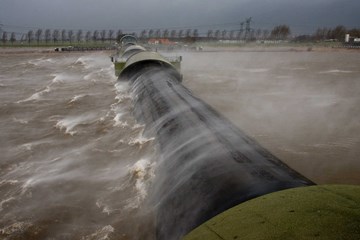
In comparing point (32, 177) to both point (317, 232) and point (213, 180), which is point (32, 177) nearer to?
point (213, 180)

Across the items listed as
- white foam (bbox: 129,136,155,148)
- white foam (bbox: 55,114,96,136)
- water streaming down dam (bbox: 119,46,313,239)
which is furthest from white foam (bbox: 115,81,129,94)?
water streaming down dam (bbox: 119,46,313,239)

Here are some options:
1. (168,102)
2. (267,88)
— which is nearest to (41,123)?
(168,102)

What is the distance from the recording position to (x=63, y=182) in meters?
8.80

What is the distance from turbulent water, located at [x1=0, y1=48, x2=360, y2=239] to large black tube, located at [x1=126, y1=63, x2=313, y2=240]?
0.73 m

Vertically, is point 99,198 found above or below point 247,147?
below

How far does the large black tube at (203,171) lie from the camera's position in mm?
5070

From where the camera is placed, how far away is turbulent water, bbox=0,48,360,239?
7188mm

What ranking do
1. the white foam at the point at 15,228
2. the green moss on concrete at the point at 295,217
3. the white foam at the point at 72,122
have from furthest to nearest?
the white foam at the point at 72,122
the white foam at the point at 15,228
the green moss on concrete at the point at 295,217

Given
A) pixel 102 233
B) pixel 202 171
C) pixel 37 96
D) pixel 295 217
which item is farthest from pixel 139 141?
pixel 37 96

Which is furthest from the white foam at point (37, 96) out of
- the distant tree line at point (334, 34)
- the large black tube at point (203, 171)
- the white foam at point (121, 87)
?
the distant tree line at point (334, 34)

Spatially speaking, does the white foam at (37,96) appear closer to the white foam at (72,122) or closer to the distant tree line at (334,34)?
the white foam at (72,122)

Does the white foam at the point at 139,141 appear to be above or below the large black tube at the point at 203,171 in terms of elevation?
below

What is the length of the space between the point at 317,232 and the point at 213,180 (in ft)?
8.43

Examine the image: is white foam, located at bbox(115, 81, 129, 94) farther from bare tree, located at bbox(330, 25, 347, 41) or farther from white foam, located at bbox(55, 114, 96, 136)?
bare tree, located at bbox(330, 25, 347, 41)
